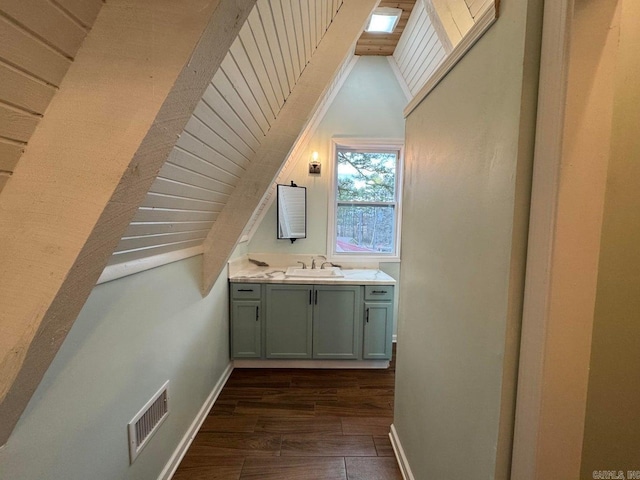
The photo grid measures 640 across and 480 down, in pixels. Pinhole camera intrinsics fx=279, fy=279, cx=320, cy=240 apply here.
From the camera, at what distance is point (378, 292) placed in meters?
2.56

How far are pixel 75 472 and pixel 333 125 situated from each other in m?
3.01

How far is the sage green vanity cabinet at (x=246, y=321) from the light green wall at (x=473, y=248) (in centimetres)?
154

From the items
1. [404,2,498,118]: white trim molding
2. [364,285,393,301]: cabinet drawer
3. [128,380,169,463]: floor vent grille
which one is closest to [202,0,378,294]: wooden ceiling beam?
[404,2,498,118]: white trim molding

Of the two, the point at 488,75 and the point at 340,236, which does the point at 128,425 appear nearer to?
the point at 488,75

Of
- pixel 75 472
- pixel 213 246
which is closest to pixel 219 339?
pixel 213 246

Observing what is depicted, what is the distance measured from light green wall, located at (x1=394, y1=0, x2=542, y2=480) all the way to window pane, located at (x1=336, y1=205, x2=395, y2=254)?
174 cm

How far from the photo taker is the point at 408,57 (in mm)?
2504

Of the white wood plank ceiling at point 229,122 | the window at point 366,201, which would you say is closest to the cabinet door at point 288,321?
the window at point 366,201

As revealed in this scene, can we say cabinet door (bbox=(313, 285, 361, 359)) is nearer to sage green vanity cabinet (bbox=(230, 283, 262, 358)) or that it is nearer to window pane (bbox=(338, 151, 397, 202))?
sage green vanity cabinet (bbox=(230, 283, 262, 358))

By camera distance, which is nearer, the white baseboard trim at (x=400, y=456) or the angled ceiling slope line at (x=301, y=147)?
the white baseboard trim at (x=400, y=456)

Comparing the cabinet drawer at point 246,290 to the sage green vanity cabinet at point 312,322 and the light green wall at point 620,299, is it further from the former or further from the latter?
the light green wall at point 620,299

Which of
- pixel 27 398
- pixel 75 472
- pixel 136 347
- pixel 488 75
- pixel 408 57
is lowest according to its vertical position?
pixel 75 472

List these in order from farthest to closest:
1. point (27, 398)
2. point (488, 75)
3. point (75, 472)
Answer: point (75, 472) < point (488, 75) < point (27, 398)

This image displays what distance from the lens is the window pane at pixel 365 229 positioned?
10.3ft
